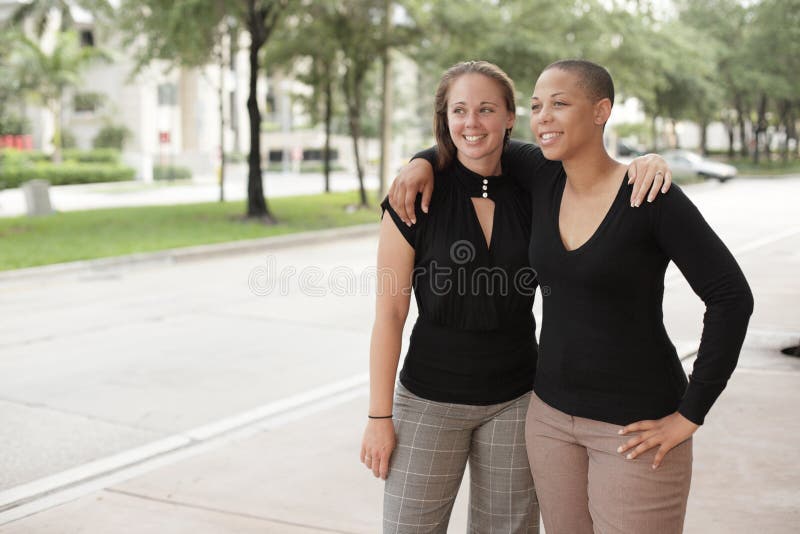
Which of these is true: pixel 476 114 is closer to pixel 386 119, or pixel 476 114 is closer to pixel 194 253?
pixel 194 253

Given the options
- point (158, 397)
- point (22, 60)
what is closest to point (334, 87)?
point (22, 60)

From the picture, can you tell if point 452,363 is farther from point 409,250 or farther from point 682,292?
point 682,292

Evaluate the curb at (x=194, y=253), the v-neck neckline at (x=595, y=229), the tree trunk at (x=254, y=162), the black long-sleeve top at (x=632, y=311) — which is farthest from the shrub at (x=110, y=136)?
the black long-sleeve top at (x=632, y=311)

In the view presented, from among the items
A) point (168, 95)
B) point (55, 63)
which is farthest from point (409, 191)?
point (168, 95)

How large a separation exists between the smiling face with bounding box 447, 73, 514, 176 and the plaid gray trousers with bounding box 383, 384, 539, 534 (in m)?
0.72

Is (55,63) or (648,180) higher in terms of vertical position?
(55,63)

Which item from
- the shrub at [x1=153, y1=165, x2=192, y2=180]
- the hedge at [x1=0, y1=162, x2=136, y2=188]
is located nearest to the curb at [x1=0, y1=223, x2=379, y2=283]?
the hedge at [x1=0, y1=162, x2=136, y2=188]

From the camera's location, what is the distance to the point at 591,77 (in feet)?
7.95

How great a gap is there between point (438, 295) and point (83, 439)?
4.06 metres

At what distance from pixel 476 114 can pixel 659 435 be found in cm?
97

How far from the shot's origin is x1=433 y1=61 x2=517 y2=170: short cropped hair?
265 cm

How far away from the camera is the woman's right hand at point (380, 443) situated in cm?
A: 270

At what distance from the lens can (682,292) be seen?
11445 mm

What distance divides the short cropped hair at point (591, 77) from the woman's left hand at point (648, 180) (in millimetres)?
213
